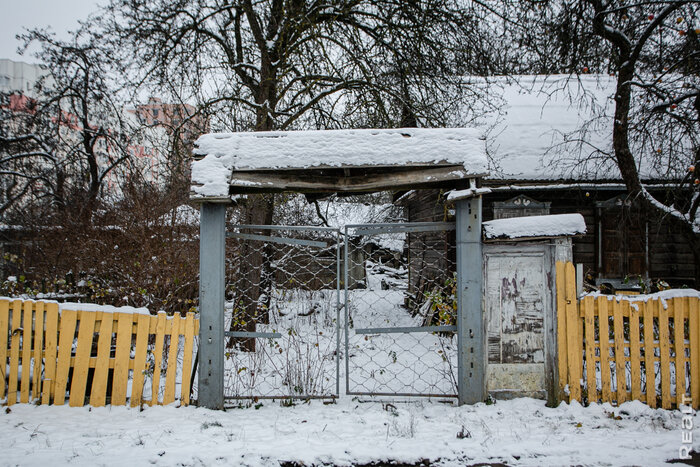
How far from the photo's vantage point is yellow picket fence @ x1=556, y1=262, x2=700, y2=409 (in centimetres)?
384

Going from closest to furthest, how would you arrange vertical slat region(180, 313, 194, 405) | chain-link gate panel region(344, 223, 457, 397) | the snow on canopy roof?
vertical slat region(180, 313, 194, 405), chain-link gate panel region(344, 223, 457, 397), the snow on canopy roof

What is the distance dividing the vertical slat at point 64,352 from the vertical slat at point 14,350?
414 mm

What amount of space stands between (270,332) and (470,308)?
2848mm

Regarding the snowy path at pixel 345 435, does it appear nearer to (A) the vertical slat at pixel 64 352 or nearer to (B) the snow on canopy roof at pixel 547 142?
(A) the vertical slat at pixel 64 352

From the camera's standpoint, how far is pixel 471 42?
6.75m

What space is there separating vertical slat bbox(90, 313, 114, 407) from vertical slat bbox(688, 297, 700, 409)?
220 inches

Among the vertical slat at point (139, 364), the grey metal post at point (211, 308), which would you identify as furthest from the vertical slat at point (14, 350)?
the grey metal post at point (211, 308)

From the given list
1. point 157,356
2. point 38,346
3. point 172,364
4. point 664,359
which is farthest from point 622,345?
point 38,346

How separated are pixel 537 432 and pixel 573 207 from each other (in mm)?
7187

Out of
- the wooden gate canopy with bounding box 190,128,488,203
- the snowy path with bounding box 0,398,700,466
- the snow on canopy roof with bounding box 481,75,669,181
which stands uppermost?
the snow on canopy roof with bounding box 481,75,669,181

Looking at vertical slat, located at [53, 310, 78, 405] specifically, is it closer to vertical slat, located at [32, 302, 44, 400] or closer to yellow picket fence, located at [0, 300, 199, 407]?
yellow picket fence, located at [0, 300, 199, 407]

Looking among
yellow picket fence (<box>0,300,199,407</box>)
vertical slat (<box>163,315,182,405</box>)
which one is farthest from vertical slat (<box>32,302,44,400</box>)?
vertical slat (<box>163,315,182,405</box>)

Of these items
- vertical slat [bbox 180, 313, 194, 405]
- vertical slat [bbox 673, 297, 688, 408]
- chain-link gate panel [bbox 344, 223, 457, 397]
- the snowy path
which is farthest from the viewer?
chain-link gate panel [bbox 344, 223, 457, 397]

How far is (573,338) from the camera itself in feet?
12.7
